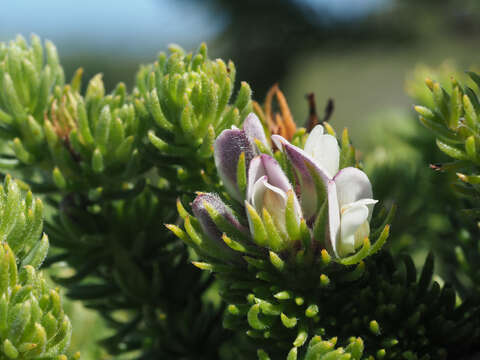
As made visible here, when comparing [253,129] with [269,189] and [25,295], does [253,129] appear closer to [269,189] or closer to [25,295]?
[269,189]

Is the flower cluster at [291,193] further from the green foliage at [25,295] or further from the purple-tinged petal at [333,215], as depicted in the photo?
the green foliage at [25,295]

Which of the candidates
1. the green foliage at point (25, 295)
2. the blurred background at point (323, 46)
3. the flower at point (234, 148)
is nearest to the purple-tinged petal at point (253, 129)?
the flower at point (234, 148)

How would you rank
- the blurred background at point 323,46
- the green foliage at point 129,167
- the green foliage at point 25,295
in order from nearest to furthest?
the green foliage at point 25,295
the green foliage at point 129,167
the blurred background at point 323,46

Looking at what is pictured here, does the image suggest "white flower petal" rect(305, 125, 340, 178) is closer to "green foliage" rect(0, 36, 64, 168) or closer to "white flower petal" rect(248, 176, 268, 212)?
"white flower petal" rect(248, 176, 268, 212)

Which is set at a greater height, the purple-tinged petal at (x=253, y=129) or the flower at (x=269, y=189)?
the purple-tinged petal at (x=253, y=129)

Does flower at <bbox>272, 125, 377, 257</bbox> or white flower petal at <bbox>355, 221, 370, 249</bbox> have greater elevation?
flower at <bbox>272, 125, 377, 257</bbox>

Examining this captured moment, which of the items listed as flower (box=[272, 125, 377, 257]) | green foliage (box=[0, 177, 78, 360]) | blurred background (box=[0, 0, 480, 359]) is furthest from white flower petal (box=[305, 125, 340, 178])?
blurred background (box=[0, 0, 480, 359])

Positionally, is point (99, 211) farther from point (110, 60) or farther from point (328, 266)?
point (110, 60)
